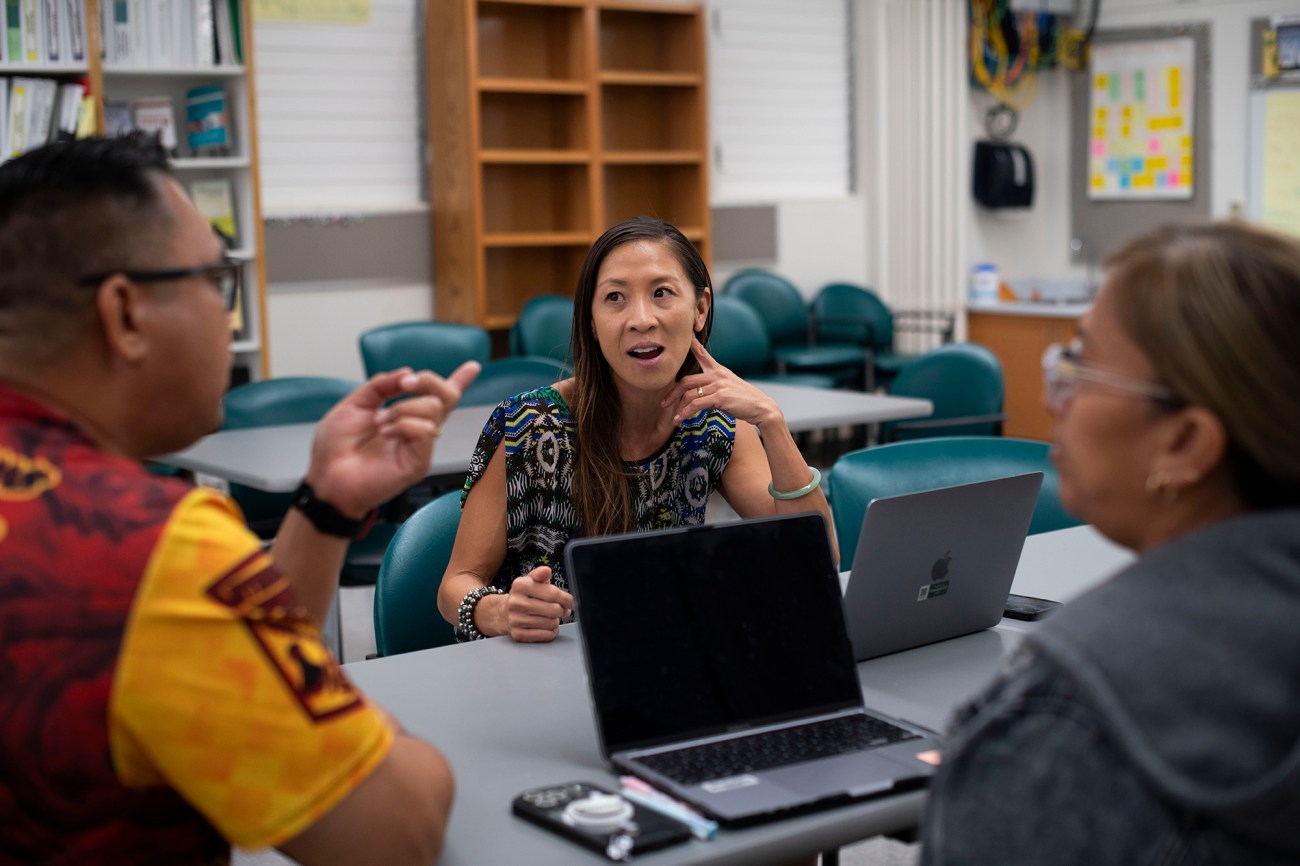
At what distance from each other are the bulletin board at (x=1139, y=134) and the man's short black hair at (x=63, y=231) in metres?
7.02

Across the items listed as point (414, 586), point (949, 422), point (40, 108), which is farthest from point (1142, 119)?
point (414, 586)

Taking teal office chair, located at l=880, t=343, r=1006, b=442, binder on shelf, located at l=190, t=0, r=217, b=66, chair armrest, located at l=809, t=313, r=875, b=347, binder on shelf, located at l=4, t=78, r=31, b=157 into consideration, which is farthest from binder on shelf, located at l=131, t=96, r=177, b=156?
chair armrest, located at l=809, t=313, r=875, b=347

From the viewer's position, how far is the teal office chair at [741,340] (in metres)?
6.50

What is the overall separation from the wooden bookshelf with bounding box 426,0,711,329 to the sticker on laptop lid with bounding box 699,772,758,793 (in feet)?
16.7

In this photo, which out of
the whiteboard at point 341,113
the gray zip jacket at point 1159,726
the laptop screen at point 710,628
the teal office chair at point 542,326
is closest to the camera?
the gray zip jacket at point 1159,726

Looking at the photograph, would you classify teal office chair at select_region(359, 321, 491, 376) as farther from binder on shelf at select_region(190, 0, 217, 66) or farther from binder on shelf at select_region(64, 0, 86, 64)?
binder on shelf at select_region(64, 0, 86, 64)

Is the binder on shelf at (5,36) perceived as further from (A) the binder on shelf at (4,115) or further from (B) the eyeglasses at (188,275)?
(B) the eyeglasses at (188,275)

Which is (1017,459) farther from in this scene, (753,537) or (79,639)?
(79,639)

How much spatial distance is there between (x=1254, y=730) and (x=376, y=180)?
599cm

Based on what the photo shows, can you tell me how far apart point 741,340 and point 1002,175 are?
2.24 m

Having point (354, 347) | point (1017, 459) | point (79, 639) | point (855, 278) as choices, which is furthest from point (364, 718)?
point (855, 278)

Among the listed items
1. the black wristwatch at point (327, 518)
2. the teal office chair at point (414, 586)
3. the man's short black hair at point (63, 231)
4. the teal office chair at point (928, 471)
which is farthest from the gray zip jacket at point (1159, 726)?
the teal office chair at point (928, 471)

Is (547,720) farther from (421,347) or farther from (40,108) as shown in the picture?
(40,108)

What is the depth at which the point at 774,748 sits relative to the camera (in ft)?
4.69
